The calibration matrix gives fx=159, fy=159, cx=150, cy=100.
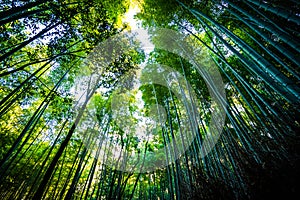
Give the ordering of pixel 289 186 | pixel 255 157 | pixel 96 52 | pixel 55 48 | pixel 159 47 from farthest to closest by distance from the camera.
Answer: pixel 159 47 → pixel 96 52 → pixel 55 48 → pixel 255 157 → pixel 289 186

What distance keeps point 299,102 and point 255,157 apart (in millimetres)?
887

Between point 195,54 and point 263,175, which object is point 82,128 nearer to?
point 195,54

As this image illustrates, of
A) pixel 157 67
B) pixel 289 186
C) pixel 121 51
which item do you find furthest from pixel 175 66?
pixel 289 186

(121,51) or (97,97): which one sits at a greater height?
(121,51)

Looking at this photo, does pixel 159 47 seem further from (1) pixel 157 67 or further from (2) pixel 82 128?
(2) pixel 82 128

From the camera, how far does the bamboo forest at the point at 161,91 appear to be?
1.94 meters

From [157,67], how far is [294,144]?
14.9 feet

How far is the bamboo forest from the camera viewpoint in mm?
1937

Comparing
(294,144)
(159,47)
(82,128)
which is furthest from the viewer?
(82,128)

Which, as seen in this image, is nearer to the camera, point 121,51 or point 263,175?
point 263,175

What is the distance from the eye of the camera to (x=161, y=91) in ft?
18.9

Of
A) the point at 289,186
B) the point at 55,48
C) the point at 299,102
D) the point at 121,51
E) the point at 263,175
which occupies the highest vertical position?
the point at 121,51

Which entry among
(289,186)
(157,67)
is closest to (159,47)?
(157,67)

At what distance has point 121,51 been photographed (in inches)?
228
